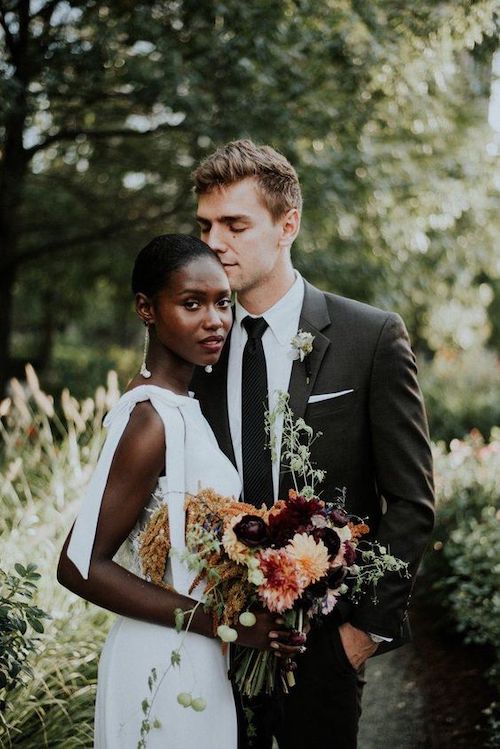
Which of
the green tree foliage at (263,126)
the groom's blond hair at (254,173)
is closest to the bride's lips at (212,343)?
the groom's blond hair at (254,173)

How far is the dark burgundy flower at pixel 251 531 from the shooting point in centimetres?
192

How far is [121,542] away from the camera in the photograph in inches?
83.8

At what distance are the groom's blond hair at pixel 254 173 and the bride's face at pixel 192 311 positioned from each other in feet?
1.83

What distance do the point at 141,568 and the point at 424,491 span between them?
1.02 m

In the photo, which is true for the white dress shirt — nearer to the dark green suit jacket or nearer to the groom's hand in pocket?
the dark green suit jacket

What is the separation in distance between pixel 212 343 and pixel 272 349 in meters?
0.49

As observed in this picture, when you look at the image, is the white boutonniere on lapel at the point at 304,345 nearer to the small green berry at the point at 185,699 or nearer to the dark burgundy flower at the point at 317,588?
the dark burgundy flower at the point at 317,588

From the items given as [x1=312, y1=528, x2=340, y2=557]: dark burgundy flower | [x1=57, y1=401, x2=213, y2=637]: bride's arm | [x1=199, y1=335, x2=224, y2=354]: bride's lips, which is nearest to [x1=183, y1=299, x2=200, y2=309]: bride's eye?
[x1=199, y1=335, x2=224, y2=354]: bride's lips

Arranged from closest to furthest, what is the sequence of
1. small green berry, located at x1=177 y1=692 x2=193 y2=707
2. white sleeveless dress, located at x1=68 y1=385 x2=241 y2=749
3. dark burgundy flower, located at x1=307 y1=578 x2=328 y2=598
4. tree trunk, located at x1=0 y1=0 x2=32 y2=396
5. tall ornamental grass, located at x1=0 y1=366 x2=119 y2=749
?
1. small green berry, located at x1=177 y1=692 x2=193 y2=707
2. dark burgundy flower, located at x1=307 y1=578 x2=328 y2=598
3. white sleeveless dress, located at x1=68 y1=385 x2=241 y2=749
4. tall ornamental grass, located at x1=0 y1=366 x2=119 y2=749
5. tree trunk, located at x1=0 y1=0 x2=32 y2=396

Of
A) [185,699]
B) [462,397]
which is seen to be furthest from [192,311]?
[462,397]

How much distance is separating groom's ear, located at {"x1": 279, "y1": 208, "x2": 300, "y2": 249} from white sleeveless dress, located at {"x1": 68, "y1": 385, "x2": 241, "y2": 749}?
911 mm

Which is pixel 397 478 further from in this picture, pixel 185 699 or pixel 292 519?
pixel 185 699

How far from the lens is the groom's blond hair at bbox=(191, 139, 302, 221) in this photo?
108 inches

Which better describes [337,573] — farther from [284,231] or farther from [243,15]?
[243,15]
